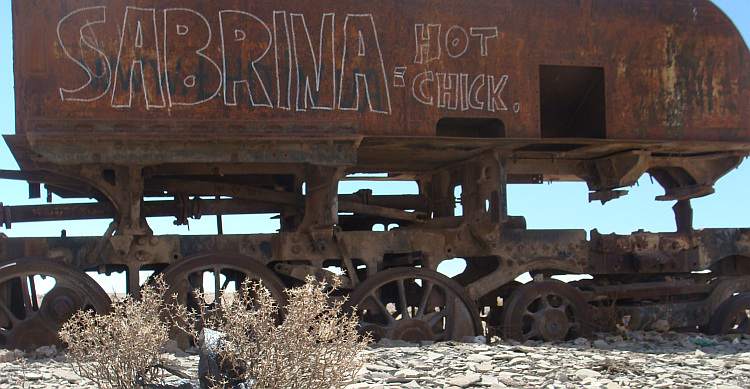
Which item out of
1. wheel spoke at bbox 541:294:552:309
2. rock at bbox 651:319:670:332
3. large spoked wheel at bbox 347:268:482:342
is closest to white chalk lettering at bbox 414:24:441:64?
large spoked wheel at bbox 347:268:482:342

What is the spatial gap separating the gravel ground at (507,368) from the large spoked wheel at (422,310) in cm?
77

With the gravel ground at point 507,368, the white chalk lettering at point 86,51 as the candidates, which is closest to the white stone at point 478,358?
the gravel ground at point 507,368

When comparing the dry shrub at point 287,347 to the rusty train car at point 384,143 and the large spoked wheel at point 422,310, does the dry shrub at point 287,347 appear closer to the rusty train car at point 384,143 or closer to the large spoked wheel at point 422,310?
the rusty train car at point 384,143

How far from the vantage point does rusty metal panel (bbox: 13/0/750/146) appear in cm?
808

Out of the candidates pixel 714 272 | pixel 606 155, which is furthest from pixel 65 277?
pixel 714 272

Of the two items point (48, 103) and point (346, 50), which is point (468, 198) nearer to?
point (346, 50)

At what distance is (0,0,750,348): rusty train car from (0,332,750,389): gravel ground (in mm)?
1379

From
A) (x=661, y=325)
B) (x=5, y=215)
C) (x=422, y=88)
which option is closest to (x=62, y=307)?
(x=5, y=215)

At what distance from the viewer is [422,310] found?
9070 millimetres

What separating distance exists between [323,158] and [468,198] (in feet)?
7.84

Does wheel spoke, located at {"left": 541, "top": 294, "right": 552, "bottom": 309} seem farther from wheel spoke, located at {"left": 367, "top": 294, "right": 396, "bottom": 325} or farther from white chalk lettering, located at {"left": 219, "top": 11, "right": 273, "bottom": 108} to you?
white chalk lettering, located at {"left": 219, "top": 11, "right": 273, "bottom": 108}

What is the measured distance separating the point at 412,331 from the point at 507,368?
247cm

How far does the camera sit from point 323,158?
27.9 feet

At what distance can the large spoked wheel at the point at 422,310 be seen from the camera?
8859mm
